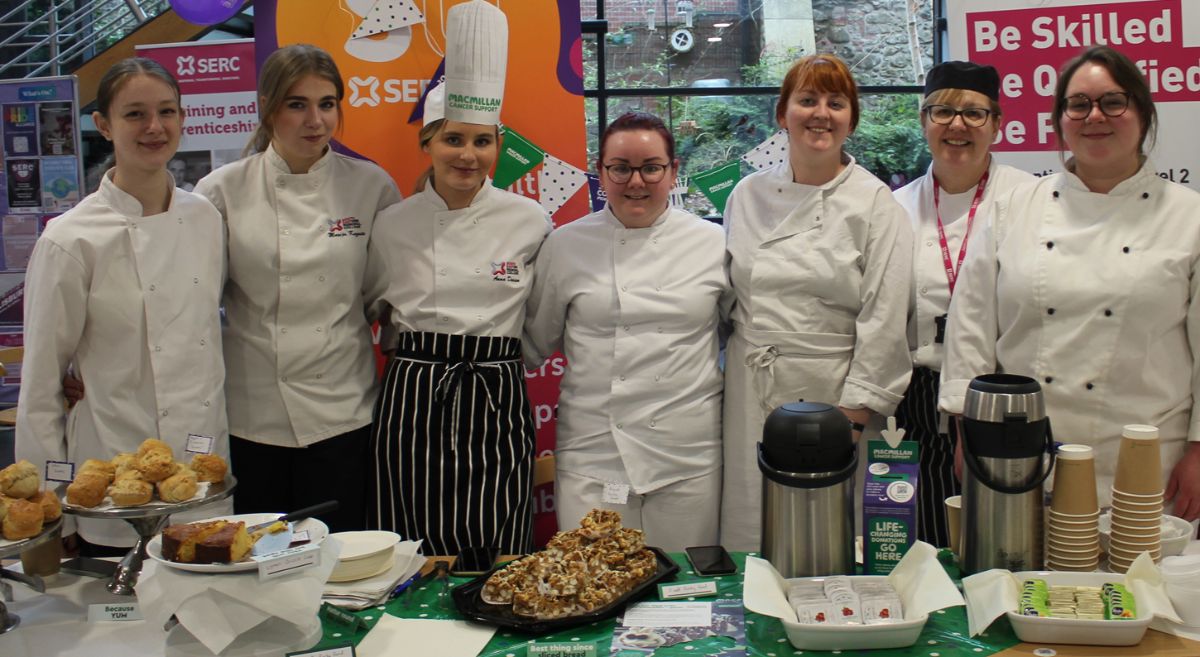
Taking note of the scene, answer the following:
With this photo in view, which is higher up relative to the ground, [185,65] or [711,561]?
[185,65]

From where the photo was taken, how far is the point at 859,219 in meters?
2.51

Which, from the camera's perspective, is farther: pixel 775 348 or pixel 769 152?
pixel 769 152

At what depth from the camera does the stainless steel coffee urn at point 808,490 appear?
1.64 meters

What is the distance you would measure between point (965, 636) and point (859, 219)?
1.24 meters

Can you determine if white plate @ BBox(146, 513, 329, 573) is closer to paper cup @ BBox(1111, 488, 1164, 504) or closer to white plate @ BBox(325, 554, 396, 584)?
white plate @ BBox(325, 554, 396, 584)

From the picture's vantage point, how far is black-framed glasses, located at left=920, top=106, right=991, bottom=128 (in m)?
2.58

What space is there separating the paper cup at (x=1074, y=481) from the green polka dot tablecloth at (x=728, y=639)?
250 mm

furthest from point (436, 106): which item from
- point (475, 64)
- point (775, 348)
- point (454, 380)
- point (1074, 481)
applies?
point (1074, 481)

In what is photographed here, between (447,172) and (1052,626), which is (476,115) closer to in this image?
(447,172)

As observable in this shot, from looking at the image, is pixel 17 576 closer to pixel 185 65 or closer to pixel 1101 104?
pixel 1101 104

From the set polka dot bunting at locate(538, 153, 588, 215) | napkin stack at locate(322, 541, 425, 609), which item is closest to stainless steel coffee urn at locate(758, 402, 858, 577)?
napkin stack at locate(322, 541, 425, 609)

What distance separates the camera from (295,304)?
256cm

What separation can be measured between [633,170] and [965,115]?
883 millimetres

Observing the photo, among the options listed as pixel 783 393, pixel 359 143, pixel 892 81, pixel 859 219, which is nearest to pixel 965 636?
pixel 783 393
